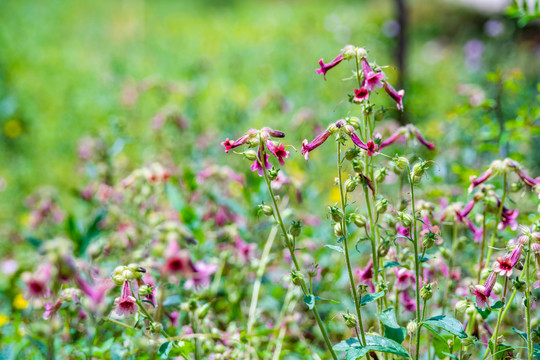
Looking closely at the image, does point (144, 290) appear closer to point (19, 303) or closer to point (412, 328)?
point (412, 328)

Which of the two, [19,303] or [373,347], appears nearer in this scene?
[373,347]

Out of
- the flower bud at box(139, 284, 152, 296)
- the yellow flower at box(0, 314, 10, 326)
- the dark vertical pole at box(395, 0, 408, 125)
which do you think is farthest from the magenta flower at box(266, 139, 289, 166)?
the dark vertical pole at box(395, 0, 408, 125)

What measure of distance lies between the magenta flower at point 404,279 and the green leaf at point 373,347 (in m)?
0.27

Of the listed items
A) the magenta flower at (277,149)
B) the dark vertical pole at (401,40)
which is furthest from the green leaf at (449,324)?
the dark vertical pole at (401,40)

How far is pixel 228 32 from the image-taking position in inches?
306

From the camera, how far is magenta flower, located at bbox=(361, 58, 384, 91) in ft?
3.66

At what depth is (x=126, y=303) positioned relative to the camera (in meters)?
1.15

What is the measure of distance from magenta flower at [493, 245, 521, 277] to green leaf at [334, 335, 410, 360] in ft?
0.94

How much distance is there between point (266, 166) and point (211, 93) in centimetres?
415

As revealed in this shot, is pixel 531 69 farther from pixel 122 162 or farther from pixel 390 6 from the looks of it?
pixel 390 6

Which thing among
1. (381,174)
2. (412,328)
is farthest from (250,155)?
(412,328)

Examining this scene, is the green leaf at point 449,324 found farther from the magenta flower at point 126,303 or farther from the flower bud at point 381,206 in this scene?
the magenta flower at point 126,303

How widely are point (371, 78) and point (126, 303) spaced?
792 millimetres

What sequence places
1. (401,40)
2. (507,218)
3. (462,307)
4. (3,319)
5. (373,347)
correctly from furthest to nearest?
(401,40) < (3,319) < (507,218) < (462,307) < (373,347)
